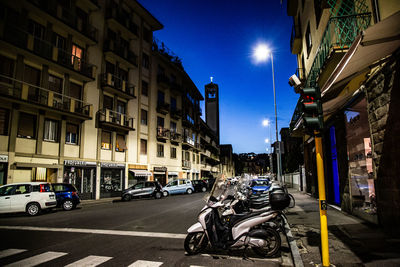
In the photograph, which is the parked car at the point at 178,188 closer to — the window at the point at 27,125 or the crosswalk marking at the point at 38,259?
the window at the point at 27,125

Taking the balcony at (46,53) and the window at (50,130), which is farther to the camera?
the window at (50,130)

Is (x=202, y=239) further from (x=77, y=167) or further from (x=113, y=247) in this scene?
(x=77, y=167)

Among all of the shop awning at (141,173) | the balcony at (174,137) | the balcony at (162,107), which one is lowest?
the shop awning at (141,173)

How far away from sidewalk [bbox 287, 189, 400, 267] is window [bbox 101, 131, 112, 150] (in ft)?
61.6

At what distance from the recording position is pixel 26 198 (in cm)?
1227

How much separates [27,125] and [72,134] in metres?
3.52

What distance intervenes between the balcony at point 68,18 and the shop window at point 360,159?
19906 millimetres

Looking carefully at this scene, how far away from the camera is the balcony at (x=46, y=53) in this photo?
15711 mm

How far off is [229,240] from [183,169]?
115 ft

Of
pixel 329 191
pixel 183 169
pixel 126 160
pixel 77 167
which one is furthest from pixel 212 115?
pixel 329 191

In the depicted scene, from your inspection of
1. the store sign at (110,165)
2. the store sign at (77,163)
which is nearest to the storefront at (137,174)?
the store sign at (110,165)

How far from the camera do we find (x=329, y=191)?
12094 mm

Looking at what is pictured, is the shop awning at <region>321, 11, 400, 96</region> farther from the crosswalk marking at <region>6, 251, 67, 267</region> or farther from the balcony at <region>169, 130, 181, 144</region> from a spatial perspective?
the balcony at <region>169, 130, 181, 144</region>

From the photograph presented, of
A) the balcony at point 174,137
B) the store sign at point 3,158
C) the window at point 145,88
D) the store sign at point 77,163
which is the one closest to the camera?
the store sign at point 3,158
